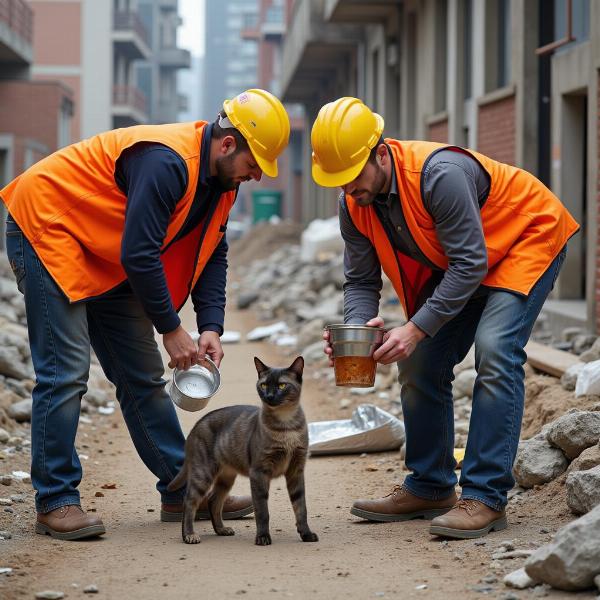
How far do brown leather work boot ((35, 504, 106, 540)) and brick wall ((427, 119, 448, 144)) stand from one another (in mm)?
14198

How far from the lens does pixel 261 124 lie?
557 cm

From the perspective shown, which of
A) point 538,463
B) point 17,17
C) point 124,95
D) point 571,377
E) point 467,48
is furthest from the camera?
point 124,95

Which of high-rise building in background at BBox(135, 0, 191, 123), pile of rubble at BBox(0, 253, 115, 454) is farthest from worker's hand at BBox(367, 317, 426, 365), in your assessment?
high-rise building in background at BBox(135, 0, 191, 123)

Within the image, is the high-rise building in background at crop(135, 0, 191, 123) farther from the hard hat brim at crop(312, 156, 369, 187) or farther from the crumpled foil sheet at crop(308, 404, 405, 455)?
the hard hat brim at crop(312, 156, 369, 187)

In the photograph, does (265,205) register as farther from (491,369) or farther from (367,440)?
(491,369)

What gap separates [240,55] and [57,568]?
153 metres

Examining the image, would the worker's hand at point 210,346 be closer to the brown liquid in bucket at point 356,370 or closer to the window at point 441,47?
the brown liquid in bucket at point 356,370

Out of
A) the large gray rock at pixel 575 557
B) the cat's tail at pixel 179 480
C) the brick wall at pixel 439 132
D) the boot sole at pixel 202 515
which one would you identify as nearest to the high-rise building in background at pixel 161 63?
the brick wall at pixel 439 132

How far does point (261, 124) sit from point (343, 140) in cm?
40

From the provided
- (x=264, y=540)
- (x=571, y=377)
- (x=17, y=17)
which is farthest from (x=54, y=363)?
(x=17, y=17)

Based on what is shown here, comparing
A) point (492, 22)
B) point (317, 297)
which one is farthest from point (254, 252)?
point (492, 22)

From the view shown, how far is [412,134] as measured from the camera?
2273 cm

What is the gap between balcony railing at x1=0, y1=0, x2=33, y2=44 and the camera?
1189 inches

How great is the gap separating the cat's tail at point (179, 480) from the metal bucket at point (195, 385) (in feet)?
1.15
